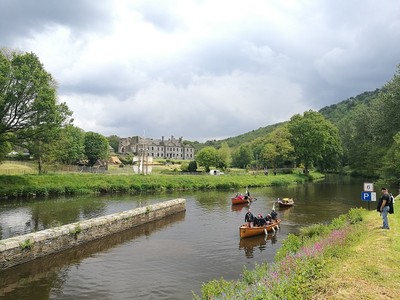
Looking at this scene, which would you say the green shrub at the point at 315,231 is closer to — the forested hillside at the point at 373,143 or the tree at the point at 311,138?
the forested hillside at the point at 373,143

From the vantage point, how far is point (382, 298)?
9.59 meters

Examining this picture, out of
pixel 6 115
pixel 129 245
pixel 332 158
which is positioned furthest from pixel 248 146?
pixel 129 245

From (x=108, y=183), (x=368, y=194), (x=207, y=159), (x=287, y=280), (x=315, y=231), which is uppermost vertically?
(x=207, y=159)

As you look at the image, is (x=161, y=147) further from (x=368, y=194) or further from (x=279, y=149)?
(x=368, y=194)

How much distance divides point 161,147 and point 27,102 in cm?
13286

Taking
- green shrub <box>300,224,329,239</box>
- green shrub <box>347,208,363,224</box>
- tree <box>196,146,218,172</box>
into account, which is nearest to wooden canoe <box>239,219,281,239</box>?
green shrub <box>300,224,329,239</box>

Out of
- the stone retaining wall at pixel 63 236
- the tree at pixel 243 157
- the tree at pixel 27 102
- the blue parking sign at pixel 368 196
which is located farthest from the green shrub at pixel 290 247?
the tree at pixel 243 157

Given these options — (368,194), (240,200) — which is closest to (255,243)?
(368,194)

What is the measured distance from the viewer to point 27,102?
134 feet

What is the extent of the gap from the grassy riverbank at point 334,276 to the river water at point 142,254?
380cm

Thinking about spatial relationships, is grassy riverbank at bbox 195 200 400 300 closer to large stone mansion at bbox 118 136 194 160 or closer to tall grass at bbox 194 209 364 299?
tall grass at bbox 194 209 364 299

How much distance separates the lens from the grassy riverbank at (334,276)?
9.82 metres

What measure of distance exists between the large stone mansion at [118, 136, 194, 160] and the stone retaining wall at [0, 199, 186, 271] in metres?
139

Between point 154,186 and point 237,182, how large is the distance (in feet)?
56.7
